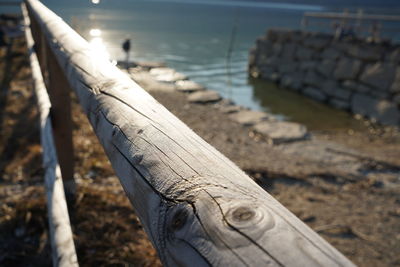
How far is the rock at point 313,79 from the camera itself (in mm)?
11500

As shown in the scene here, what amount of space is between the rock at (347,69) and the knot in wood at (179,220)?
35.1 feet

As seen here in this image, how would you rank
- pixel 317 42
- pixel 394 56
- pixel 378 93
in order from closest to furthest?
pixel 394 56 → pixel 378 93 → pixel 317 42

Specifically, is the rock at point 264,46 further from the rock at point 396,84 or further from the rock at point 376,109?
the rock at point 396,84

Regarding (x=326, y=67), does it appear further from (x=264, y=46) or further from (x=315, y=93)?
(x=264, y=46)

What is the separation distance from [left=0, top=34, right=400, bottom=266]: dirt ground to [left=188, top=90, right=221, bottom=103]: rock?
5.82 ft

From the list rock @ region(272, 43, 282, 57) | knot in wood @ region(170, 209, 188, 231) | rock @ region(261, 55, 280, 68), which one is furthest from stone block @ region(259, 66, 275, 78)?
knot in wood @ region(170, 209, 188, 231)

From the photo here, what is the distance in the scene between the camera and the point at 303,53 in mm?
12266

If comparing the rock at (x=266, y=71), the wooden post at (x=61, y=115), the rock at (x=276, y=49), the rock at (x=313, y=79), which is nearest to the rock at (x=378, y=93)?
the rock at (x=313, y=79)

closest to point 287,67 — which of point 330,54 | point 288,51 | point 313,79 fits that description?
point 288,51

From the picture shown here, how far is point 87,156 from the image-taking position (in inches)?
152

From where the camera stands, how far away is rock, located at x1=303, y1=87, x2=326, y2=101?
440 inches

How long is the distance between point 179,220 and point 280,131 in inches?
258

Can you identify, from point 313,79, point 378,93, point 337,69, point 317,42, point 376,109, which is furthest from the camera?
point 313,79

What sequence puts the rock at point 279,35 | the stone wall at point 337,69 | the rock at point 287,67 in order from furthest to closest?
the rock at point 279,35, the rock at point 287,67, the stone wall at point 337,69
